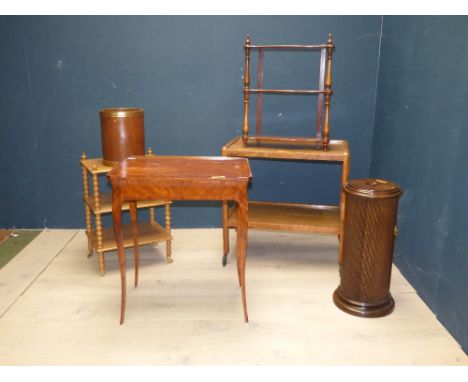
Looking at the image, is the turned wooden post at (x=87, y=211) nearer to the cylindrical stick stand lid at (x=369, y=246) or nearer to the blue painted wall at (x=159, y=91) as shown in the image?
the blue painted wall at (x=159, y=91)

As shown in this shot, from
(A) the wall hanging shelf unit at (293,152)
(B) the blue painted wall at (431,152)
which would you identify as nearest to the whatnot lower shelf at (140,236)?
(A) the wall hanging shelf unit at (293,152)

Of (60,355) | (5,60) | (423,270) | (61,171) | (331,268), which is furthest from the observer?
(61,171)

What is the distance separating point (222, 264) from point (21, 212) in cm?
215

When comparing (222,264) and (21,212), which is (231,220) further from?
(21,212)

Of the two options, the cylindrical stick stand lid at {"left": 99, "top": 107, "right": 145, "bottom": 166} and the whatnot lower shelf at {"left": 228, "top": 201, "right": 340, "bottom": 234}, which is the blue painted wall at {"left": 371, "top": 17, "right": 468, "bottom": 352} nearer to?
the whatnot lower shelf at {"left": 228, "top": 201, "right": 340, "bottom": 234}

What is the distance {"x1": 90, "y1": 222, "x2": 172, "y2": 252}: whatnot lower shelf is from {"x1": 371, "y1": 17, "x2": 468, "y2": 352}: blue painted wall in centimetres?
187

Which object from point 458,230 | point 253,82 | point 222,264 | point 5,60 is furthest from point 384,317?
point 5,60

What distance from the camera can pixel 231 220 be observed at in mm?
3486

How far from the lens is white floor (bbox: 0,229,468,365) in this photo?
2.39m

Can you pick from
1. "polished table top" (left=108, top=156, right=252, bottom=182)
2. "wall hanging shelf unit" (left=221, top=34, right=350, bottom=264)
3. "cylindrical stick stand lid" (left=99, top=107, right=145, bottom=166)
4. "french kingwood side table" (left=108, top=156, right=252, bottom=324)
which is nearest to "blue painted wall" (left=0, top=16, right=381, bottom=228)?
"wall hanging shelf unit" (left=221, top=34, right=350, bottom=264)

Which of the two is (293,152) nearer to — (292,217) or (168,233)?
(292,217)

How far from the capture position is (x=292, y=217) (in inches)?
140

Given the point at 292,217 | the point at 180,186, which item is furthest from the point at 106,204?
the point at 292,217

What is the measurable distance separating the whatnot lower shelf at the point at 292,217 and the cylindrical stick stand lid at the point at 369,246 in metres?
0.51
